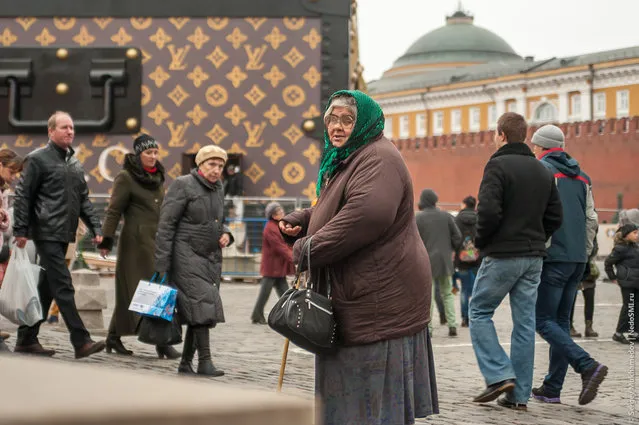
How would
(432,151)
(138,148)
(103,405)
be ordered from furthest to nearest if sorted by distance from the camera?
(432,151) < (138,148) < (103,405)

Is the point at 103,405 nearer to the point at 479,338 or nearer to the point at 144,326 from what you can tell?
the point at 479,338

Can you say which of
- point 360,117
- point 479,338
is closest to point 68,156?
point 479,338

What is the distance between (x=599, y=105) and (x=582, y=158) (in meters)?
16.3

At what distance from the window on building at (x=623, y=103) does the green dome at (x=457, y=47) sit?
29873 millimetres

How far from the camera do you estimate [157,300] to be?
6.81 m

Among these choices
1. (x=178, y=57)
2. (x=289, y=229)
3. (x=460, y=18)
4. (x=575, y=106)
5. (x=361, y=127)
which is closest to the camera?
(x=361, y=127)

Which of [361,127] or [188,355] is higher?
[361,127]

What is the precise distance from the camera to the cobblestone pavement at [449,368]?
570 centimetres

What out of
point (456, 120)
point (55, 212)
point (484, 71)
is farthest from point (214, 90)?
point (484, 71)

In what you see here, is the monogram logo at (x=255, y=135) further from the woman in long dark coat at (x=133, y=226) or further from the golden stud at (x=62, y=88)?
the woman in long dark coat at (x=133, y=226)

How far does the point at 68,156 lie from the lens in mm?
7328

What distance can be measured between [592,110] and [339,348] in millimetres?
66830

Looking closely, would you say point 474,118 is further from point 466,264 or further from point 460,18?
point 466,264

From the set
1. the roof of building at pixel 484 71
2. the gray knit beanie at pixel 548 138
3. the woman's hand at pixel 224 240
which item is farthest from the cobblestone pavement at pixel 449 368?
the roof of building at pixel 484 71
